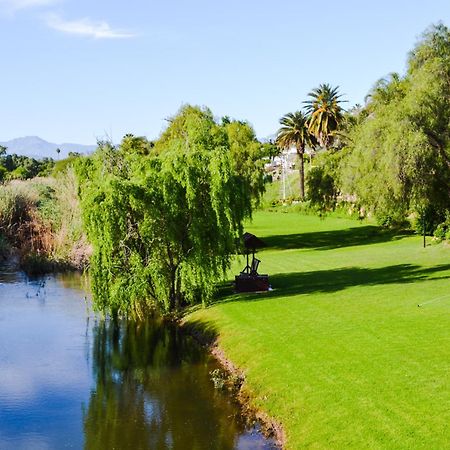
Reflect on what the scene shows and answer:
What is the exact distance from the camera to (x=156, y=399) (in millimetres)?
21000

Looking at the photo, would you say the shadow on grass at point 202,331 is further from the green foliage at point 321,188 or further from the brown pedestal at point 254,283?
the green foliage at point 321,188

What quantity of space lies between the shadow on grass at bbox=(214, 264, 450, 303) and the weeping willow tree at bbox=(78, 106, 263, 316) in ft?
→ 8.53

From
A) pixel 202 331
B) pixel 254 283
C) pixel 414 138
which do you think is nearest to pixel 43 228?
pixel 254 283

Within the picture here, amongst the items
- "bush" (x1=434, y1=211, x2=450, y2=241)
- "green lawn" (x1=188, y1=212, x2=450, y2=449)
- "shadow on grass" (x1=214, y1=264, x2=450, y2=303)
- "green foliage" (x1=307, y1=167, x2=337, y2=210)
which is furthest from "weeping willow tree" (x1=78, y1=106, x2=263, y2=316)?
"green foliage" (x1=307, y1=167, x2=337, y2=210)

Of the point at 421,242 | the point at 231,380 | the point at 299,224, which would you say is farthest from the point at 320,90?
the point at 231,380

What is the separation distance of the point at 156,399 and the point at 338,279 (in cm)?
1740

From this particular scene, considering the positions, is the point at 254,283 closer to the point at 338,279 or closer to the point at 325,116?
the point at 338,279

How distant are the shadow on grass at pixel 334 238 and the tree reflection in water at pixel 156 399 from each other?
29083mm

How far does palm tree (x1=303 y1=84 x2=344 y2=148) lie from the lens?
83062 millimetres

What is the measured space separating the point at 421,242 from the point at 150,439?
127 feet

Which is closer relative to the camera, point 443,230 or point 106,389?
point 106,389

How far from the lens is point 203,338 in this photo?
28016 millimetres

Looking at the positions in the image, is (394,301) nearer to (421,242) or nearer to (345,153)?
(421,242)

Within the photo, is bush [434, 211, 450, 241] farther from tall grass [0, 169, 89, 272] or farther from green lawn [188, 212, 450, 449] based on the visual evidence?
tall grass [0, 169, 89, 272]
